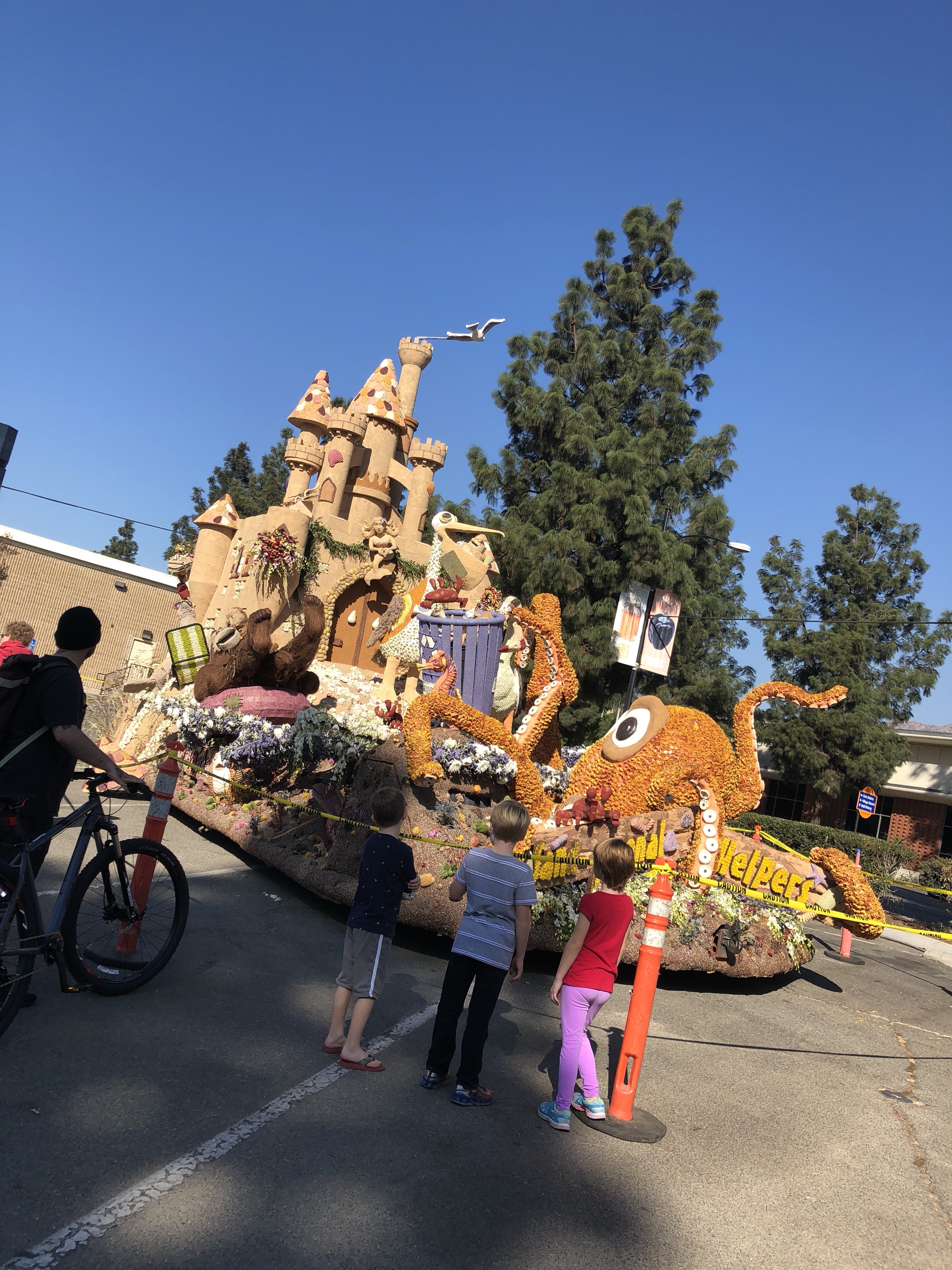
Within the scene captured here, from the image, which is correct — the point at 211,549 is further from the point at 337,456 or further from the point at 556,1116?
the point at 556,1116

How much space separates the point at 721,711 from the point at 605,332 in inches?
405

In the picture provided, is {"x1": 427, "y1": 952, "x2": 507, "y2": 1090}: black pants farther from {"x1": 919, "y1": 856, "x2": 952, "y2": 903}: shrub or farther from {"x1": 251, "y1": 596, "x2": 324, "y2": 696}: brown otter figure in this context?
{"x1": 919, "y1": 856, "x2": 952, "y2": 903}: shrub

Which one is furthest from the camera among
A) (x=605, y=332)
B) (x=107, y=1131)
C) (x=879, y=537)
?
(x=879, y=537)

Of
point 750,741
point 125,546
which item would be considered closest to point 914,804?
point 750,741

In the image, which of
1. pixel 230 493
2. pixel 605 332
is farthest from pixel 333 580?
pixel 230 493

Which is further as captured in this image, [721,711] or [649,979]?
[721,711]

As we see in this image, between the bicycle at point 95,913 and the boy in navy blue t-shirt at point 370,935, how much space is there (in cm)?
102

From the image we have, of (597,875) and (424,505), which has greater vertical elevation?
(424,505)

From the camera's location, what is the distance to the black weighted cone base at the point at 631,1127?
3535mm

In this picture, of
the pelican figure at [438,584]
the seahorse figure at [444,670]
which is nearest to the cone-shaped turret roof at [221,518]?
the pelican figure at [438,584]

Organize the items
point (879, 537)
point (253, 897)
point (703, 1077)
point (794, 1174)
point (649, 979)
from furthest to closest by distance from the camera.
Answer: point (879, 537) < point (253, 897) < point (703, 1077) < point (649, 979) < point (794, 1174)

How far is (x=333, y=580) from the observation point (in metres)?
17.1

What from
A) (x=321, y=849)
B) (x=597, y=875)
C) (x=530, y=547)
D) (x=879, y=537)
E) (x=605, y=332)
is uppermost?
(x=605, y=332)

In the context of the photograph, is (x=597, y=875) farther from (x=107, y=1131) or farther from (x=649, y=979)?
(x=107, y=1131)
